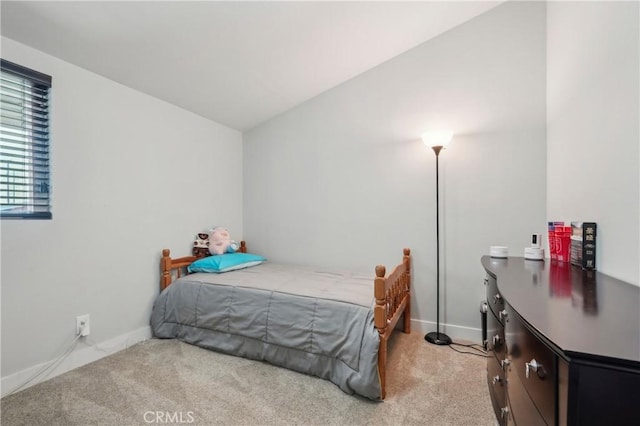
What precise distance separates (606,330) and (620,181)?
1.00 meters

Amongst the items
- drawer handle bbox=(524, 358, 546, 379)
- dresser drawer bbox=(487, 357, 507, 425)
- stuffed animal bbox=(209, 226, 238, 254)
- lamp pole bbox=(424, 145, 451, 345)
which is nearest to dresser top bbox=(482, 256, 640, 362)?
drawer handle bbox=(524, 358, 546, 379)

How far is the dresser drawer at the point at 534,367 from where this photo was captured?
0.72 meters

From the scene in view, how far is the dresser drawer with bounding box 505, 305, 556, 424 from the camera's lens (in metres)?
0.72

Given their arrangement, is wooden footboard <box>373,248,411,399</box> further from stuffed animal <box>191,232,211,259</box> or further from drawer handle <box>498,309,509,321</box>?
stuffed animal <box>191,232,211,259</box>

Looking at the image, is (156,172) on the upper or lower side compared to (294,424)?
upper

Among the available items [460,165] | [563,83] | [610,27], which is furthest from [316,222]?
[610,27]

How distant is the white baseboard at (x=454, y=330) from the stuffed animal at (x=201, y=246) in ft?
6.85

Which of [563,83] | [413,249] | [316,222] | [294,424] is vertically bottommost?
[294,424]

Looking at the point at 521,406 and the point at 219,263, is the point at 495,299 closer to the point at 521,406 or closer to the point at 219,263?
the point at 521,406

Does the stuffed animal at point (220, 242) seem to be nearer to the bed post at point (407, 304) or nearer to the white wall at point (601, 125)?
the bed post at point (407, 304)

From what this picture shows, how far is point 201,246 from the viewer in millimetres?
2895

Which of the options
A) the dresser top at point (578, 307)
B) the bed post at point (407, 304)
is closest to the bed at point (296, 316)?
the bed post at point (407, 304)

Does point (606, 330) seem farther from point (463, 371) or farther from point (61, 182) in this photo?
point (61, 182)

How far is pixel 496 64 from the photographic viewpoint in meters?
2.45
